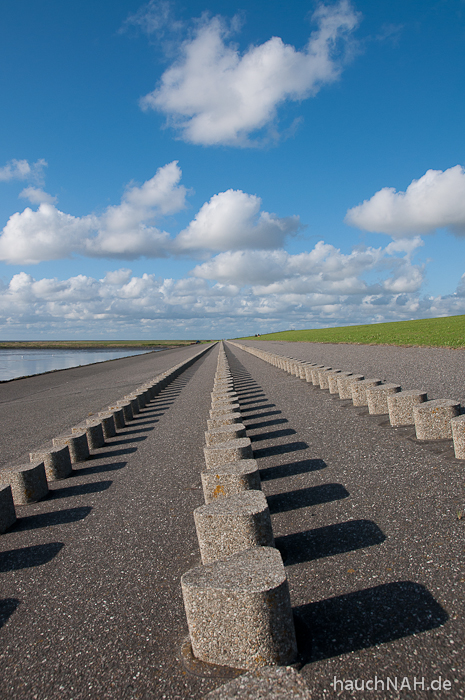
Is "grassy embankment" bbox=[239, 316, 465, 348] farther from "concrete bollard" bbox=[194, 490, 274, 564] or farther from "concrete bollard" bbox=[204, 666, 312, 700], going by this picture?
"concrete bollard" bbox=[204, 666, 312, 700]

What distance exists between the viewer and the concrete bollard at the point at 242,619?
8.57 ft

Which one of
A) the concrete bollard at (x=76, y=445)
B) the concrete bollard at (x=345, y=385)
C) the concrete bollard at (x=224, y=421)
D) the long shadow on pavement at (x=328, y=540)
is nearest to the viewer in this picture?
the long shadow on pavement at (x=328, y=540)

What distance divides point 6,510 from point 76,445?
9.26 ft

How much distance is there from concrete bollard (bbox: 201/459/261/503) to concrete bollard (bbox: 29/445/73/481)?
3.36 metres

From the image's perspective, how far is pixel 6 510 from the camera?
516cm

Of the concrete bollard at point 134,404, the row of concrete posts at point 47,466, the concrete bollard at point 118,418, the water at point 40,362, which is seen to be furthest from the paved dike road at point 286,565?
the water at point 40,362

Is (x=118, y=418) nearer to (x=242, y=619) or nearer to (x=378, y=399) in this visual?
(x=378, y=399)

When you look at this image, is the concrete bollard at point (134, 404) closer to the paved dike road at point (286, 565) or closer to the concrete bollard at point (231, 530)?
the paved dike road at point (286, 565)

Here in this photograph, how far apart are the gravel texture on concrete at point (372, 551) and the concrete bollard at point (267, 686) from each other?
0.08 m

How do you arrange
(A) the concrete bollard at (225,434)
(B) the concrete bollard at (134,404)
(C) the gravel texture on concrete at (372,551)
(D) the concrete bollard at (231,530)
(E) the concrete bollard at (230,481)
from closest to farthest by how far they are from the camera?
(C) the gravel texture on concrete at (372,551) → (D) the concrete bollard at (231,530) → (E) the concrete bollard at (230,481) → (A) the concrete bollard at (225,434) → (B) the concrete bollard at (134,404)

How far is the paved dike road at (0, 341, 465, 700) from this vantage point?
104 inches

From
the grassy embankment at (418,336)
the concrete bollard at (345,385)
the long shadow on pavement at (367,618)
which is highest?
the grassy embankment at (418,336)

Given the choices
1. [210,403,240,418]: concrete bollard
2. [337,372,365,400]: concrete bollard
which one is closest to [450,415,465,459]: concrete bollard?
[210,403,240,418]: concrete bollard

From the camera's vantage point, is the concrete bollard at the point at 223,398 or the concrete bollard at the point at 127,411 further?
the concrete bollard at the point at 127,411
